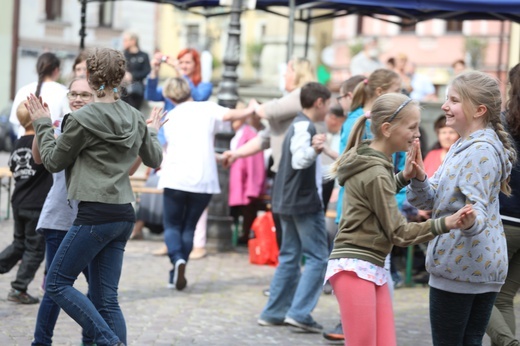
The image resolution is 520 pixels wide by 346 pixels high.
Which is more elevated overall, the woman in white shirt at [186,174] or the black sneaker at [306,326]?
the woman in white shirt at [186,174]

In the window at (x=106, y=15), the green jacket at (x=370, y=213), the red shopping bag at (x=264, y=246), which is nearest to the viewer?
the green jacket at (x=370, y=213)

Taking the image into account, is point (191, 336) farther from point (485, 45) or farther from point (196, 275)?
point (485, 45)

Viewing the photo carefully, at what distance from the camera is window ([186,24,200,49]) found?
173 feet

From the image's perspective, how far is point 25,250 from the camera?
333 inches

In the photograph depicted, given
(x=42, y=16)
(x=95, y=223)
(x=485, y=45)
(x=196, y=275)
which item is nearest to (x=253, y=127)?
(x=196, y=275)

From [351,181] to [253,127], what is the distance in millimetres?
8077

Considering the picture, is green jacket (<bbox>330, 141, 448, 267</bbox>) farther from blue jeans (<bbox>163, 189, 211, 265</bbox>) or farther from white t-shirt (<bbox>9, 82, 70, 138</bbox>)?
blue jeans (<bbox>163, 189, 211, 265</bbox>)

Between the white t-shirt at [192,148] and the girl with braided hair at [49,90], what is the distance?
1.12 m

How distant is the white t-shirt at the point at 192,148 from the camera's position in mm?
9391

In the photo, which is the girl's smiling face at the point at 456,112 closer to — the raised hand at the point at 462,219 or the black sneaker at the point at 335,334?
the raised hand at the point at 462,219

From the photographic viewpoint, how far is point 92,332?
5.74 m

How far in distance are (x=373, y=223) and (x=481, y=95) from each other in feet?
2.65

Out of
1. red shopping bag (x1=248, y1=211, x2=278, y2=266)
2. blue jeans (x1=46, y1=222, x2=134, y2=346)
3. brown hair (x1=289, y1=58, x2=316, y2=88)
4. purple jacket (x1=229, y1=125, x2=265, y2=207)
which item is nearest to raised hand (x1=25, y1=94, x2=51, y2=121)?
blue jeans (x1=46, y1=222, x2=134, y2=346)

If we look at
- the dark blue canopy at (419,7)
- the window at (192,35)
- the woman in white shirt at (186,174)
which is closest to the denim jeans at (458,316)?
the woman in white shirt at (186,174)
